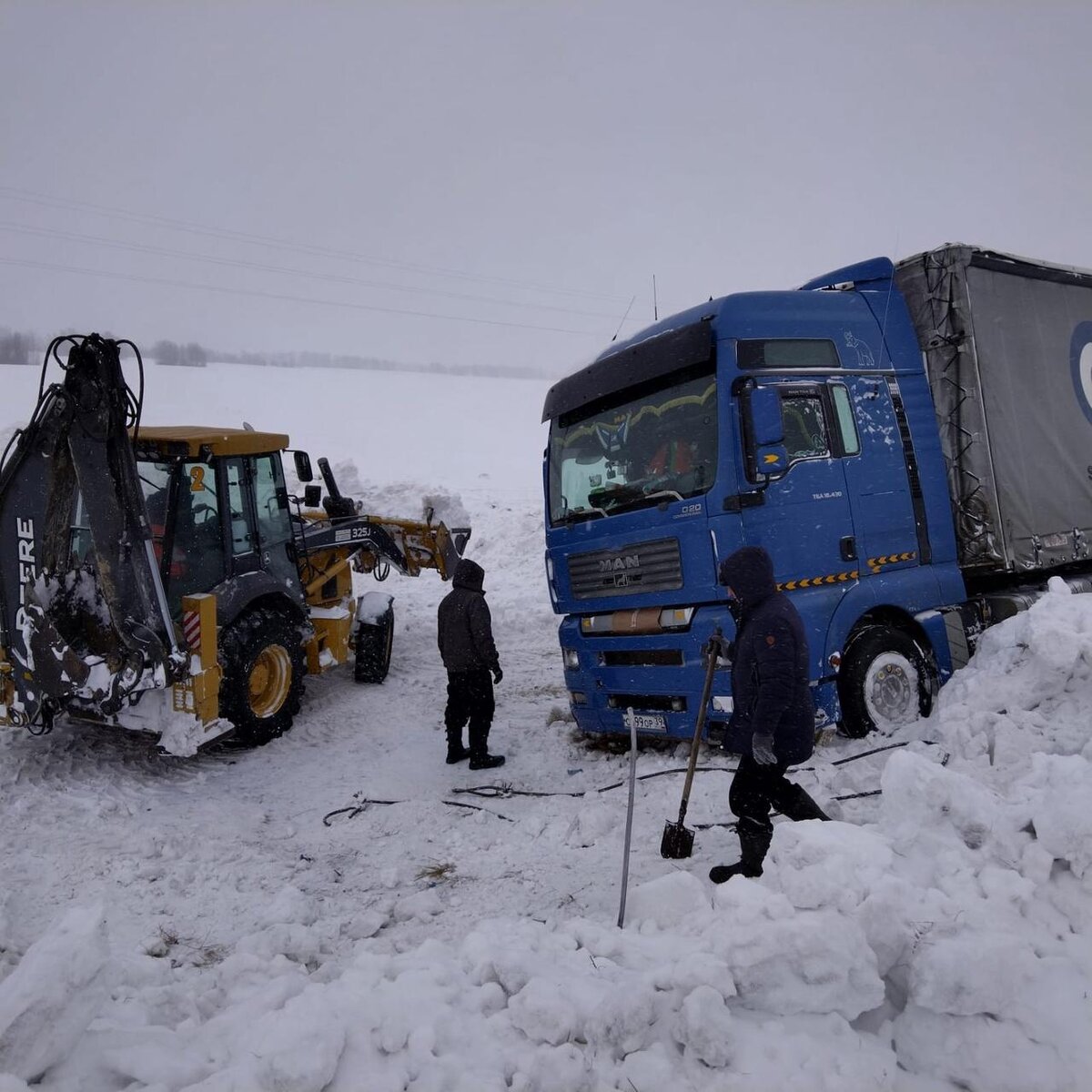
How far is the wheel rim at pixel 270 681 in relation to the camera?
6.88 metres

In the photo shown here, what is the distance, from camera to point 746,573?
3881 millimetres

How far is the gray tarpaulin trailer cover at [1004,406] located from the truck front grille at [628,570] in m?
2.65

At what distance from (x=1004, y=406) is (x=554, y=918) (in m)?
5.46

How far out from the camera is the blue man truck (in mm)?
5258

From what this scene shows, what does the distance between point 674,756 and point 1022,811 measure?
9.44 ft

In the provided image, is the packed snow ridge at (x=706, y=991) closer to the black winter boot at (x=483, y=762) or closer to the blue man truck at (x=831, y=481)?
the blue man truck at (x=831, y=481)

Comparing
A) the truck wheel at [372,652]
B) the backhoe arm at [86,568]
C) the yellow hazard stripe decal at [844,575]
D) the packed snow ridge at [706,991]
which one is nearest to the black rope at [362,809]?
the backhoe arm at [86,568]

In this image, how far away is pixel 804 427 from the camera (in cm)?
548

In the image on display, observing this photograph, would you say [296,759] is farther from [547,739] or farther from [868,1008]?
[868,1008]

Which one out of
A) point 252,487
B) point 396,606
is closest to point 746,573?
point 252,487

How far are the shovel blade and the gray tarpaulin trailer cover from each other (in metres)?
3.81

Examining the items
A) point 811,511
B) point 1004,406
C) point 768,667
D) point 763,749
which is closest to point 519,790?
point 763,749

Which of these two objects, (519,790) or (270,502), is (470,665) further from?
(270,502)

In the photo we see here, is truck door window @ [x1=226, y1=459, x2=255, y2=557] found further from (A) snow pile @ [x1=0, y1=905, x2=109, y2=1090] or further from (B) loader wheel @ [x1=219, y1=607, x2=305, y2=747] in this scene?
(A) snow pile @ [x1=0, y1=905, x2=109, y2=1090]
